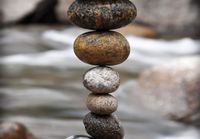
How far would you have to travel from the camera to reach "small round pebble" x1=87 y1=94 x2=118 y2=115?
2.46 m

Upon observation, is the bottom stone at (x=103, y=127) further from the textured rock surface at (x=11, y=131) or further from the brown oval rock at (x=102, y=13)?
the textured rock surface at (x=11, y=131)

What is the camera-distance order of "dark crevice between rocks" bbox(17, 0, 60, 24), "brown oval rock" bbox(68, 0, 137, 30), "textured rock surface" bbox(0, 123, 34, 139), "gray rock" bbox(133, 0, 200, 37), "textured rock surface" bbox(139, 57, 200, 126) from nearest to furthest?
"brown oval rock" bbox(68, 0, 137, 30), "textured rock surface" bbox(0, 123, 34, 139), "textured rock surface" bbox(139, 57, 200, 126), "gray rock" bbox(133, 0, 200, 37), "dark crevice between rocks" bbox(17, 0, 60, 24)

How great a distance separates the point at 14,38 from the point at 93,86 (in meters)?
8.02

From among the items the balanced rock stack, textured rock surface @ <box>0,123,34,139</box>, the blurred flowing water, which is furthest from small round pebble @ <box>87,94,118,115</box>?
Answer: the blurred flowing water

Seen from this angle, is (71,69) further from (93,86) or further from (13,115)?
(93,86)

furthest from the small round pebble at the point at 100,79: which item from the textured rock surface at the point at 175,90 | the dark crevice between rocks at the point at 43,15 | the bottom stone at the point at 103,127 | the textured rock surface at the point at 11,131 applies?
the dark crevice between rocks at the point at 43,15

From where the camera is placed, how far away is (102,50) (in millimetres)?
2393

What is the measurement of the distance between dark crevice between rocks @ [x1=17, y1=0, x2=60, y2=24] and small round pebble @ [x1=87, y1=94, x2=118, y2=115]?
9.39 m

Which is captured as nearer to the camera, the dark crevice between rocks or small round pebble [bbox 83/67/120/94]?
small round pebble [bbox 83/67/120/94]

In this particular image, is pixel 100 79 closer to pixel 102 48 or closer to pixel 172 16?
pixel 102 48

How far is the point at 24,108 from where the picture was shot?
6113 millimetres

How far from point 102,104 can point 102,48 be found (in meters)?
0.24

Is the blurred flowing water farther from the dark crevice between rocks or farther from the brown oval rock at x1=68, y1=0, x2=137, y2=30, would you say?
the brown oval rock at x1=68, y1=0, x2=137, y2=30

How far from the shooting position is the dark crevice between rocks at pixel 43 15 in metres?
11.8
